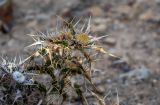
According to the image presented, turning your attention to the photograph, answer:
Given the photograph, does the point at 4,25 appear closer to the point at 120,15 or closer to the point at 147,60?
the point at 120,15

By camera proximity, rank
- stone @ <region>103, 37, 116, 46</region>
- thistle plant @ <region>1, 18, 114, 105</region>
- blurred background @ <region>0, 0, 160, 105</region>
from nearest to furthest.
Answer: thistle plant @ <region>1, 18, 114, 105</region>, blurred background @ <region>0, 0, 160, 105</region>, stone @ <region>103, 37, 116, 46</region>

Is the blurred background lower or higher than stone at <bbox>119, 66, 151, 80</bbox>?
higher

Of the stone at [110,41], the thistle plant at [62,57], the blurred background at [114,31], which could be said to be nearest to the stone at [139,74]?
the blurred background at [114,31]

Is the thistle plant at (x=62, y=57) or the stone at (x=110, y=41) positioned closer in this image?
the thistle plant at (x=62, y=57)

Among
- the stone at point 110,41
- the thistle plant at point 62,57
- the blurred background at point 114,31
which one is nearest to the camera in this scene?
the thistle plant at point 62,57

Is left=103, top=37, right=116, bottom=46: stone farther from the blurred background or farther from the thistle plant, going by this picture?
the thistle plant

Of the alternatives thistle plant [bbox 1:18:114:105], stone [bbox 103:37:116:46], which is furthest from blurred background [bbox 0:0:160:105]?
thistle plant [bbox 1:18:114:105]

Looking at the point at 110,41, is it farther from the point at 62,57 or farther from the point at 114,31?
the point at 62,57

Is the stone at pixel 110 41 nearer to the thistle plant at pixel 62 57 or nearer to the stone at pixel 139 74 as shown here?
the stone at pixel 139 74
